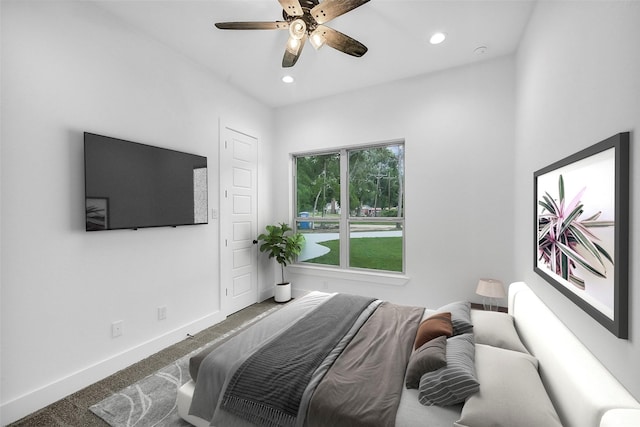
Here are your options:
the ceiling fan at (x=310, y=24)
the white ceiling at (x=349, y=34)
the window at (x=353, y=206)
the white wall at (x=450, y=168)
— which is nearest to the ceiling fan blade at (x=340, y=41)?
the ceiling fan at (x=310, y=24)

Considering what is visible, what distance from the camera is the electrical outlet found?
231 cm

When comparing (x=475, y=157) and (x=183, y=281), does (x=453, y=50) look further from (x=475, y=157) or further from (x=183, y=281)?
(x=183, y=281)

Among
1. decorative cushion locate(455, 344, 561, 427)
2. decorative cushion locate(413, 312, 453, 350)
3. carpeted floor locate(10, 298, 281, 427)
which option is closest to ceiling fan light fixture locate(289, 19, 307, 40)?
decorative cushion locate(413, 312, 453, 350)

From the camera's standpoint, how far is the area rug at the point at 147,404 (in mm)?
1748

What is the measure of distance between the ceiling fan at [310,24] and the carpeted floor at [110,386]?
108 inches

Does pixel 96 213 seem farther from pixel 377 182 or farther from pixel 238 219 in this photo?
pixel 377 182

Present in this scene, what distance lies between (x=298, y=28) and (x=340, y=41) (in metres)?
0.33

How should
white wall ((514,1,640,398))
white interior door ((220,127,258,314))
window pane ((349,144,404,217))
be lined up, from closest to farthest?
white wall ((514,1,640,398)) → white interior door ((220,127,258,314)) → window pane ((349,144,404,217))

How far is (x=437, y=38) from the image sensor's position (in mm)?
2617

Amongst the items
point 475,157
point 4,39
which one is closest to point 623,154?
point 475,157

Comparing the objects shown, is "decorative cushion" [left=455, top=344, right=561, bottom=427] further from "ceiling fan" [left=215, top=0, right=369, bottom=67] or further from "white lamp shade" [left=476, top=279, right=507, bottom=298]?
"ceiling fan" [left=215, top=0, right=369, bottom=67]

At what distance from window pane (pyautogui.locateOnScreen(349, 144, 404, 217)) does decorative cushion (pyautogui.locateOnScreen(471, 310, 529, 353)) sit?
1.83 metres

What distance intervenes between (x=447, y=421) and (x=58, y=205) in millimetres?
2784

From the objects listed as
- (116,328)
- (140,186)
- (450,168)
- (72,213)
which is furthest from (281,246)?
(450,168)
